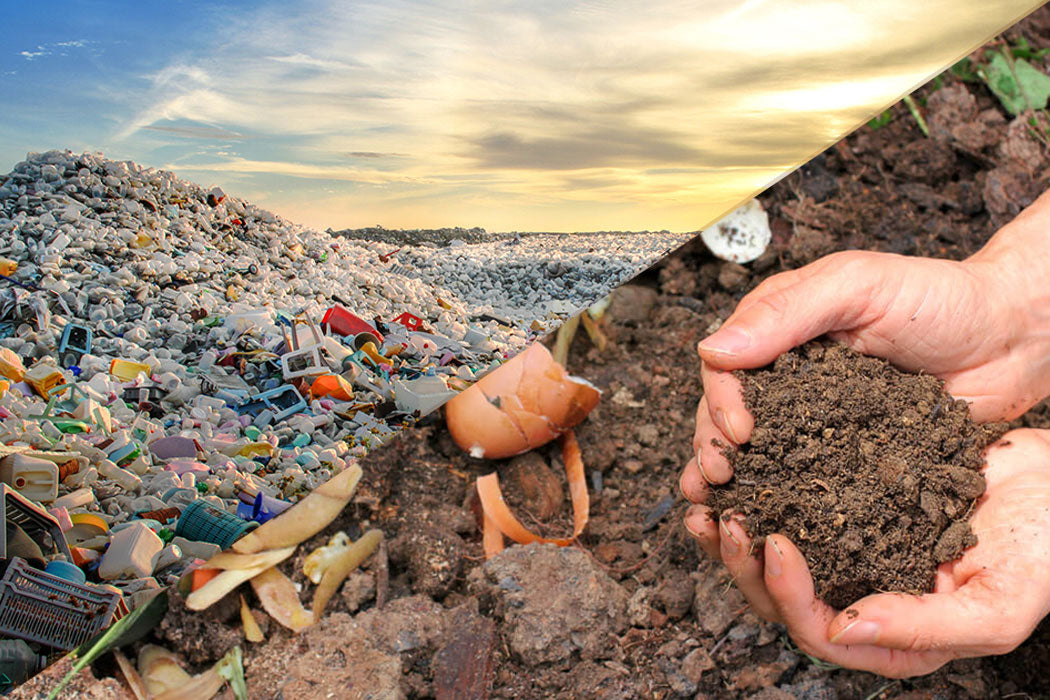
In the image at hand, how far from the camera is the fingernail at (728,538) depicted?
34.2 inches

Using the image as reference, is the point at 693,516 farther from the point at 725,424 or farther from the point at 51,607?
the point at 51,607

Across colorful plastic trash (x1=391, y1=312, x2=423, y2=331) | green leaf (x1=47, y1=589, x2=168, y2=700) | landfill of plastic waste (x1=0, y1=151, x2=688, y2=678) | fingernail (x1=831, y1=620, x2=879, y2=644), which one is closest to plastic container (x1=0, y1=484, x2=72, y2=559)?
landfill of plastic waste (x1=0, y1=151, x2=688, y2=678)

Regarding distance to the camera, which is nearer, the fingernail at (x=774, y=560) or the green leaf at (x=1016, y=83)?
the fingernail at (x=774, y=560)

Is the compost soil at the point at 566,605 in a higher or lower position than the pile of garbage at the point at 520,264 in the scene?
lower

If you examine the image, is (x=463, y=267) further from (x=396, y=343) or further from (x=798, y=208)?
(x=798, y=208)

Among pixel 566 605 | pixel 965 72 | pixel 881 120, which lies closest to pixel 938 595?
pixel 566 605

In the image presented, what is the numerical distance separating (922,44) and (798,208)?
830 mm

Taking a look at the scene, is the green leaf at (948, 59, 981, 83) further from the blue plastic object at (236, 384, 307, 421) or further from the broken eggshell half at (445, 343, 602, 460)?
the blue plastic object at (236, 384, 307, 421)

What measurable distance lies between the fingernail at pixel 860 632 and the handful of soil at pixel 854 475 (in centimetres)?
2

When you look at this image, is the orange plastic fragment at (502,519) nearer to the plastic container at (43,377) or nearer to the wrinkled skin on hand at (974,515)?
the wrinkled skin on hand at (974,515)

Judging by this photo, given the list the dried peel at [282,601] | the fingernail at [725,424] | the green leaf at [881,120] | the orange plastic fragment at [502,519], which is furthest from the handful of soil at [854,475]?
the green leaf at [881,120]

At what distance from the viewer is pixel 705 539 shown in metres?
0.93

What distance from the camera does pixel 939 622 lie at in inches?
34.7

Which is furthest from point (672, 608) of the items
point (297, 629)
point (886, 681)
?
point (297, 629)
